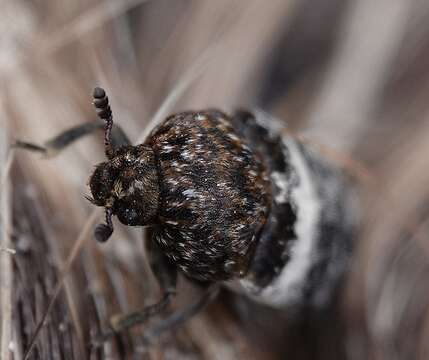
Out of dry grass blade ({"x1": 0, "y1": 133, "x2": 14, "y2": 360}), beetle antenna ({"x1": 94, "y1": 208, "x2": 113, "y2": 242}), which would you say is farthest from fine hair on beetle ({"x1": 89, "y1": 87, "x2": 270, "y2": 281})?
dry grass blade ({"x1": 0, "y1": 133, "x2": 14, "y2": 360})

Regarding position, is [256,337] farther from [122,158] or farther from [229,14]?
[229,14]

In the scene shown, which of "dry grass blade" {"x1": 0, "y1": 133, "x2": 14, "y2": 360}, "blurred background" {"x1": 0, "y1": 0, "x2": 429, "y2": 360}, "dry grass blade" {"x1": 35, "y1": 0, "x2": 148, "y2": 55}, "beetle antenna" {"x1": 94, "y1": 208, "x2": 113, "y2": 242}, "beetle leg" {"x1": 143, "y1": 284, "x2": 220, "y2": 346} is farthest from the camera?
"dry grass blade" {"x1": 35, "y1": 0, "x2": 148, "y2": 55}

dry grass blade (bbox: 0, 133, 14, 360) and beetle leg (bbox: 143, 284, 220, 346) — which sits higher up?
dry grass blade (bbox: 0, 133, 14, 360)

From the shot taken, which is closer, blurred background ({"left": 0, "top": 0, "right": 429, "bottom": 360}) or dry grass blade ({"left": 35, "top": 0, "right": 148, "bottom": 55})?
blurred background ({"left": 0, "top": 0, "right": 429, "bottom": 360})

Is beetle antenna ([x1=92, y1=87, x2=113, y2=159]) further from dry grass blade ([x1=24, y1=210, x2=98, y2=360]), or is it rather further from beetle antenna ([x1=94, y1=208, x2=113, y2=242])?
dry grass blade ([x1=24, y1=210, x2=98, y2=360])

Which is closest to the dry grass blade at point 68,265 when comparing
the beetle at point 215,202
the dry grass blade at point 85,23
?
the beetle at point 215,202

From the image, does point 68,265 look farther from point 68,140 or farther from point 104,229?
point 68,140

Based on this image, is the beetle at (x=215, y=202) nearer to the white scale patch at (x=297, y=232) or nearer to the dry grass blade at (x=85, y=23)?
the white scale patch at (x=297, y=232)
